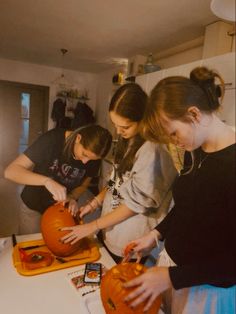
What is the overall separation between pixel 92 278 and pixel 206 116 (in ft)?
1.68

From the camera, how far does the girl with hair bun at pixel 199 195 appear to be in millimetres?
367

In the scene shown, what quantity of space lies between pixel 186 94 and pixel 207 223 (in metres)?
0.23

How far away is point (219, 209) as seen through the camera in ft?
1.21

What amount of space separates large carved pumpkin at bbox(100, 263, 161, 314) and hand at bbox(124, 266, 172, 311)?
1 centimetres

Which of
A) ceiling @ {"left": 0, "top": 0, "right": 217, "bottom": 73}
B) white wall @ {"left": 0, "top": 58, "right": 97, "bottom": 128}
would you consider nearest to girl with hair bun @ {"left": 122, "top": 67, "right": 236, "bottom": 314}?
ceiling @ {"left": 0, "top": 0, "right": 217, "bottom": 73}

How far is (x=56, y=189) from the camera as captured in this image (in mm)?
644

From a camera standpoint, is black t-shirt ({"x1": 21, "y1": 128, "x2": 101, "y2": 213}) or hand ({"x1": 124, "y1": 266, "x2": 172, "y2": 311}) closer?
hand ({"x1": 124, "y1": 266, "x2": 172, "y2": 311})

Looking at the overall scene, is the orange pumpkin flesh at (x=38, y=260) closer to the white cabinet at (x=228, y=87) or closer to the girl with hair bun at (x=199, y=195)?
the girl with hair bun at (x=199, y=195)

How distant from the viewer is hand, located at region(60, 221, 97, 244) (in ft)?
2.10

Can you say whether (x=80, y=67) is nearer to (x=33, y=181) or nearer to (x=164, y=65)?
(x=164, y=65)

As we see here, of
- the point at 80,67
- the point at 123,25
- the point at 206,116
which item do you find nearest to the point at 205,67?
the point at 206,116

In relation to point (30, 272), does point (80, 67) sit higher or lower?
higher

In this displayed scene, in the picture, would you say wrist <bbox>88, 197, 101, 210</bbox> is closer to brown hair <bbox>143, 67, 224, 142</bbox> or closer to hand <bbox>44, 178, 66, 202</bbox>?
hand <bbox>44, 178, 66, 202</bbox>

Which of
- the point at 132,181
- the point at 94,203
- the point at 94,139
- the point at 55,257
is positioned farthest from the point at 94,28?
the point at 55,257
